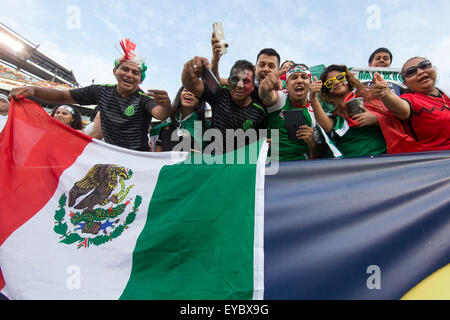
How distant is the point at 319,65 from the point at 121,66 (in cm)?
341

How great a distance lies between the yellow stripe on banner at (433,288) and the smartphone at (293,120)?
1338 millimetres

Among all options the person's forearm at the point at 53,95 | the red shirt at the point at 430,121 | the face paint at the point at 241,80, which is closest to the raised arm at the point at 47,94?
the person's forearm at the point at 53,95

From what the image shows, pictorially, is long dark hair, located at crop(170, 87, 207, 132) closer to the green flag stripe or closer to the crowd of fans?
the crowd of fans

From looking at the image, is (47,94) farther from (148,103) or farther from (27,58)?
(27,58)

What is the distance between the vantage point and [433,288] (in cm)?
127

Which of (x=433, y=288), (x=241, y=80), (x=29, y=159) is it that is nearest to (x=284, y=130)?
(x=241, y=80)

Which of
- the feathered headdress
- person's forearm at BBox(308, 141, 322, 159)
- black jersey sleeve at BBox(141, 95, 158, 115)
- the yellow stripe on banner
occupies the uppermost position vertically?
the feathered headdress

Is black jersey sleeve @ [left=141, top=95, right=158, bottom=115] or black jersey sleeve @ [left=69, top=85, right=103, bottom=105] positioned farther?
black jersey sleeve @ [left=69, top=85, right=103, bottom=105]

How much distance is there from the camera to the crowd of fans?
79.4 inches

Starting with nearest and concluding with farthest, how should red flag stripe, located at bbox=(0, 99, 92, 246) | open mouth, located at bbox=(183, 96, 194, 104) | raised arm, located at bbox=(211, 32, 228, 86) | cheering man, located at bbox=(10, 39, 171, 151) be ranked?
1. red flag stripe, located at bbox=(0, 99, 92, 246)
2. raised arm, located at bbox=(211, 32, 228, 86)
3. cheering man, located at bbox=(10, 39, 171, 151)
4. open mouth, located at bbox=(183, 96, 194, 104)

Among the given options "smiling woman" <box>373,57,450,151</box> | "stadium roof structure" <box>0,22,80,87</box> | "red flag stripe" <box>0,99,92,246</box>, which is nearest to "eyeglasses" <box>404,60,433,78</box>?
"smiling woman" <box>373,57,450,151</box>

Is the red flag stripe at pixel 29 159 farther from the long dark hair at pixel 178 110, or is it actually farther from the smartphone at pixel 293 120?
the smartphone at pixel 293 120

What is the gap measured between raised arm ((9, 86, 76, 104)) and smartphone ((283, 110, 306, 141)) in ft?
7.19
